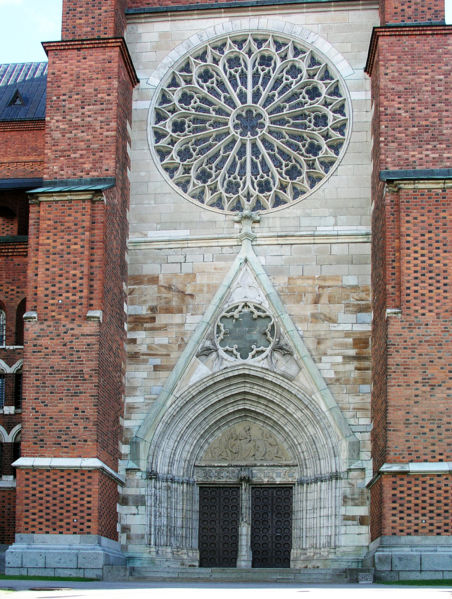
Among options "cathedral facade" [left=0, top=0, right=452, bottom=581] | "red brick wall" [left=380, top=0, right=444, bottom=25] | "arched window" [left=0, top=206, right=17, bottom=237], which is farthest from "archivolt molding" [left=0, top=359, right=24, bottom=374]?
"red brick wall" [left=380, top=0, right=444, bottom=25]

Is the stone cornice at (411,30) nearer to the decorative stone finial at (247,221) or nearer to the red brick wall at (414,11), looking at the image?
the red brick wall at (414,11)

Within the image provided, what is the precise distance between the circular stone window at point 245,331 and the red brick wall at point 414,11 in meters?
6.72

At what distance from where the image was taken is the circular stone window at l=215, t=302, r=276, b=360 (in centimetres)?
2536

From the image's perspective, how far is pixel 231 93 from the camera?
89.4ft

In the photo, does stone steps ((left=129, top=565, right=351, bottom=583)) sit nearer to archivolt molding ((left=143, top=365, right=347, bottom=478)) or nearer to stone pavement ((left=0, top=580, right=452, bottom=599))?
stone pavement ((left=0, top=580, right=452, bottom=599))

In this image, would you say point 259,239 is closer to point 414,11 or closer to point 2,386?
point 414,11

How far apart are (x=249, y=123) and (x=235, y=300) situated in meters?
4.17

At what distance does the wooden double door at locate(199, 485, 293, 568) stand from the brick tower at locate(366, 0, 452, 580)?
2.23 meters

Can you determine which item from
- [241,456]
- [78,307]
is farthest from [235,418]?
[78,307]

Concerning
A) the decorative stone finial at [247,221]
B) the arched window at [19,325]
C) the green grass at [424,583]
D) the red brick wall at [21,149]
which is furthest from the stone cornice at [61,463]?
the red brick wall at [21,149]

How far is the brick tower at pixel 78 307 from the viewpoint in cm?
2300

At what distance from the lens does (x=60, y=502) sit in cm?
2305

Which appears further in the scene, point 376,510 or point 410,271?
point 410,271

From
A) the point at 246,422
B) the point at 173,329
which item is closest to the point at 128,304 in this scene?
the point at 173,329
